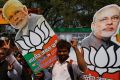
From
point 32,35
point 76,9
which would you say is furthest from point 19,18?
point 76,9

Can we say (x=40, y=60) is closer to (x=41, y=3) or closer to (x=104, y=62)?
(x=104, y=62)

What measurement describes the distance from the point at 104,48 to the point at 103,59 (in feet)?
0.52

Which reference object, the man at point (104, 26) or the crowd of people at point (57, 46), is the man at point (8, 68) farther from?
the man at point (104, 26)

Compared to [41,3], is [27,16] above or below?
above

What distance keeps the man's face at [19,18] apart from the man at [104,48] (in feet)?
4.27

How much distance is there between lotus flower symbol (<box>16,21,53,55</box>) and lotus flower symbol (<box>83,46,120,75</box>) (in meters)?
0.98

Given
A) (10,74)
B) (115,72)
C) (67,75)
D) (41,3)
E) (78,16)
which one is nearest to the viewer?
(67,75)

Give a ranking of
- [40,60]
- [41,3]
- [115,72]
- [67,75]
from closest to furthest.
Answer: [67,75], [115,72], [40,60], [41,3]

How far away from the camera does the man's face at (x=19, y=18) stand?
25.6 ft

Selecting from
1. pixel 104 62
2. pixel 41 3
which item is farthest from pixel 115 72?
pixel 41 3

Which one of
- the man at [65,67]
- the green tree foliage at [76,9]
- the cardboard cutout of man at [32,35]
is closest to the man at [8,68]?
the man at [65,67]

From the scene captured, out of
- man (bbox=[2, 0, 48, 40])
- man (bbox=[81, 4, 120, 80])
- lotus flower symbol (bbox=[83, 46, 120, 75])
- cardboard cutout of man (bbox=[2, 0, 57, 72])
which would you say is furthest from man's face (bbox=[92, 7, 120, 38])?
man (bbox=[2, 0, 48, 40])

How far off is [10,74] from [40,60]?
5.02ft

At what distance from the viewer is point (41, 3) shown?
24.9m
